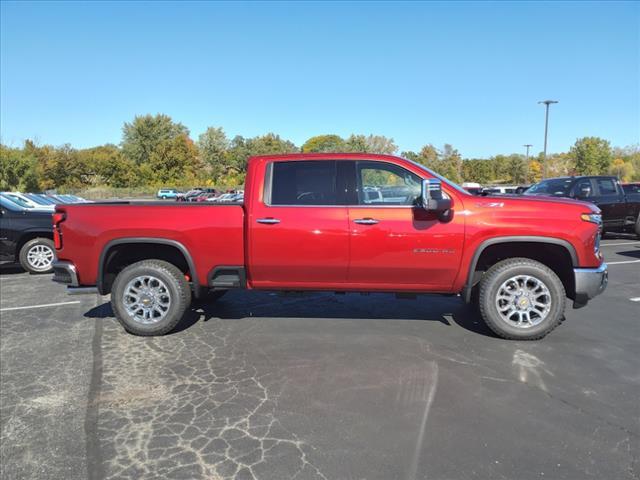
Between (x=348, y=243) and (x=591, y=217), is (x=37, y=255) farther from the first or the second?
(x=591, y=217)

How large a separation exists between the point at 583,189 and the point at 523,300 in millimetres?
9089

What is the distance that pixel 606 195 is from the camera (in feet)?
41.2

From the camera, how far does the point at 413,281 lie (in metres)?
4.76

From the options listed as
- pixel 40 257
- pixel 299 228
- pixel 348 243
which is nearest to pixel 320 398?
pixel 348 243

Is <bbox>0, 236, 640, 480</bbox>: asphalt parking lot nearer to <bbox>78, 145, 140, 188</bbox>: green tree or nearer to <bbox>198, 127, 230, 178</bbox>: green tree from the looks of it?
<bbox>78, 145, 140, 188</bbox>: green tree

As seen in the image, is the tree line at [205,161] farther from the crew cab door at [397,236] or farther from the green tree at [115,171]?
the crew cab door at [397,236]

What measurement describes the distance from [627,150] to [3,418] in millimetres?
96706

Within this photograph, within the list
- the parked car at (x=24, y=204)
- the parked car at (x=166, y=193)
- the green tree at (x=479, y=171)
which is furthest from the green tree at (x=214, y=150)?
the parked car at (x=24, y=204)

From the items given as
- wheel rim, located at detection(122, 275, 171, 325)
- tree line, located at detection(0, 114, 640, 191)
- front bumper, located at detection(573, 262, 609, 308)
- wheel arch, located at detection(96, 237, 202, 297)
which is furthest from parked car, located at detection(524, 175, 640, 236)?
tree line, located at detection(0, 114, 640, 191)

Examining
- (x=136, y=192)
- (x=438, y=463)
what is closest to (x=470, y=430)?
(x=438, y=463)

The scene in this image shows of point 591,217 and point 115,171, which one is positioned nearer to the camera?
point 591,217

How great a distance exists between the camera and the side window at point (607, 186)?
498 inches

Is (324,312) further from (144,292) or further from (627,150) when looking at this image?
(627,150)

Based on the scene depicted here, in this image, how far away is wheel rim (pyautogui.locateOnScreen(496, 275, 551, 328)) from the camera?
4.67m
